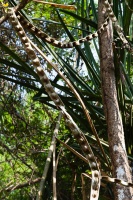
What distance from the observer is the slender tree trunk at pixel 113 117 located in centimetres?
94

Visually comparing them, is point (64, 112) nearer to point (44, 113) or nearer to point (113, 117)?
point (113, 117)

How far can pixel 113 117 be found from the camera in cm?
108

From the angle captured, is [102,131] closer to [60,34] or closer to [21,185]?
[21,185]

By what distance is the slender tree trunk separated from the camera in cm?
94

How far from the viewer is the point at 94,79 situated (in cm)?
151

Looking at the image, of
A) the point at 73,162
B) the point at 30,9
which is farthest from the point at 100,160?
the point at 30,9

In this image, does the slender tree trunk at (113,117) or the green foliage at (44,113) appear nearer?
the slender tree trunk at (113,117)

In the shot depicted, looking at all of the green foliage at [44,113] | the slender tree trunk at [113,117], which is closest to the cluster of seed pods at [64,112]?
the slender tree trunk at [113,117]

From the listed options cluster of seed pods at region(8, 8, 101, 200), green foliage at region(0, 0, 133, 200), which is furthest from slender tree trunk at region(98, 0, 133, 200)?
cluster of seed pods at region(8, 8, 101, 200)

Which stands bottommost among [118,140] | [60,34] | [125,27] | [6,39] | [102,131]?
[118,140]

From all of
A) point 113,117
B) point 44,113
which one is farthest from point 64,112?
point 44,113

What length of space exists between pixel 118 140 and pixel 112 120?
73mm

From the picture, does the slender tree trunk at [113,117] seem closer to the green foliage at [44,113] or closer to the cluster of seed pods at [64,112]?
the green foliage at [44,113]

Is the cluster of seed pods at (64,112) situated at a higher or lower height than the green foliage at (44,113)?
lower
